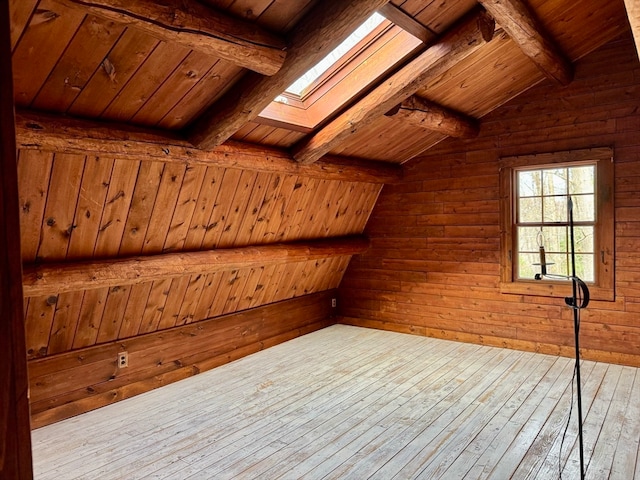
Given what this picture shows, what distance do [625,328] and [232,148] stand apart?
13.4 ft

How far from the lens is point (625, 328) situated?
13.9 ft

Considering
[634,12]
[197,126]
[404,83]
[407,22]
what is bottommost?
[197,126]

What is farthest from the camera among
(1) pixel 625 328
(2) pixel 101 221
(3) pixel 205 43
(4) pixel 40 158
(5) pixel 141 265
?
(1) pixel 625 328

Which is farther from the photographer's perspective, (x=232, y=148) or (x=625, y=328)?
(x=625, y=328)

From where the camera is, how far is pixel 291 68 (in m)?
2.56

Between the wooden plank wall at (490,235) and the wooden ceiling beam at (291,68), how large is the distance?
9.97 ft

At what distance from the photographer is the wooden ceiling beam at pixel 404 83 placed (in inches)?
117

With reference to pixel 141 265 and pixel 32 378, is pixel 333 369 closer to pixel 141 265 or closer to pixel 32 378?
pixel 141 265

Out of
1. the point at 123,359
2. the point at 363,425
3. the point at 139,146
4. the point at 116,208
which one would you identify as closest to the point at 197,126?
the point at 139,146

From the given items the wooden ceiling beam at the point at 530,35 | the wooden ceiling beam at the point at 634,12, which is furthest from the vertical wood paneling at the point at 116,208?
the wooden ceiling beam at the point at 634,12

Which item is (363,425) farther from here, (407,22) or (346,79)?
(407,22)

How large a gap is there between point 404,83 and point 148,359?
318 cm

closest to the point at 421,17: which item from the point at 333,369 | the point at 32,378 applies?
the point at 333,369

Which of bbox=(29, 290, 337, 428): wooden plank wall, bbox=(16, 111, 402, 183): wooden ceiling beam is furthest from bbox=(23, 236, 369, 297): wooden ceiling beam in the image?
bbox=(16, 111, 402, 183): wooden ceiling beam
